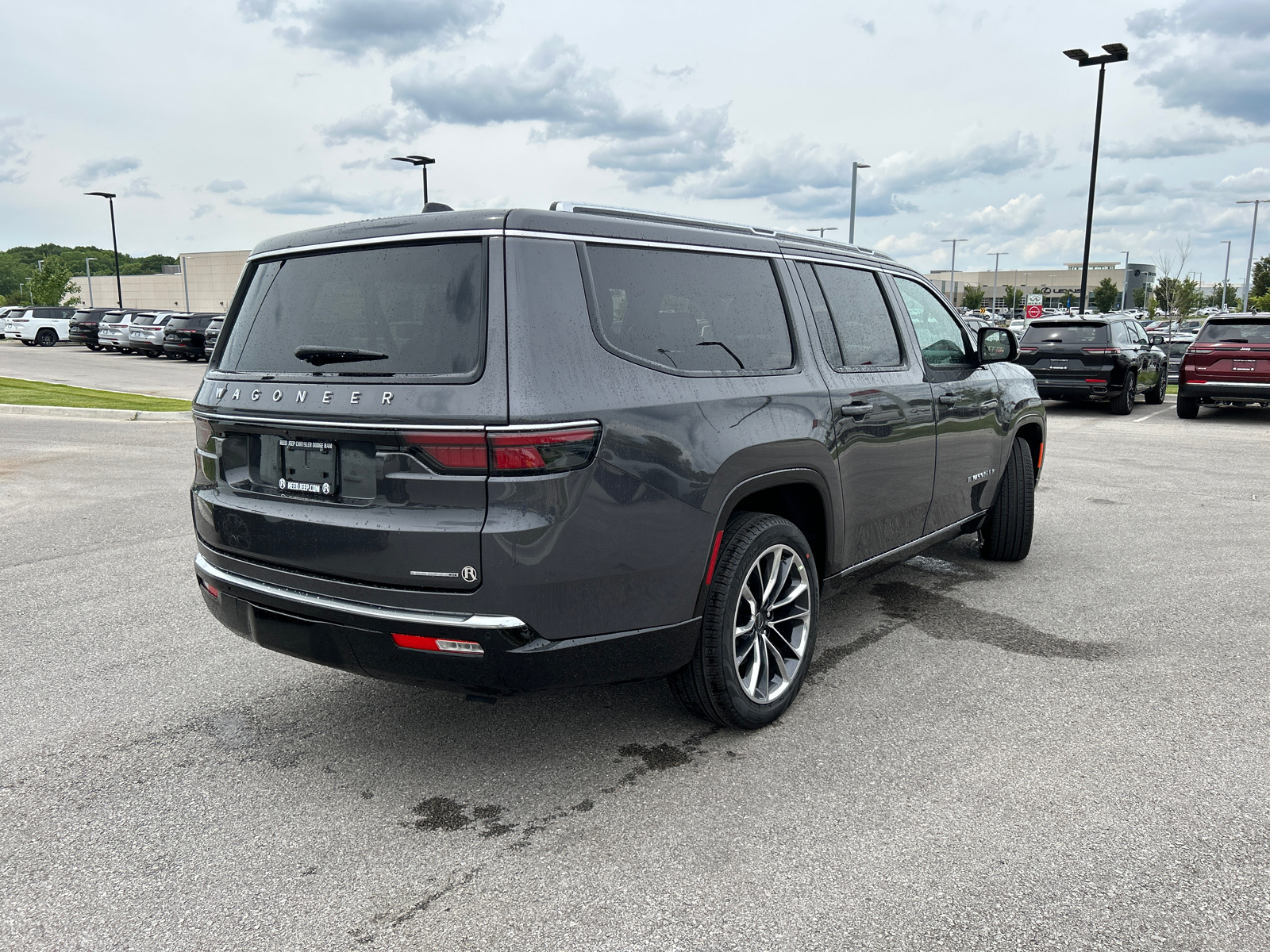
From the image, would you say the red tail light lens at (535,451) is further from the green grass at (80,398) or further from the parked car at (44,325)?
the parked car at (44,325)

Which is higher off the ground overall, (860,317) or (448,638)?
(860,317)

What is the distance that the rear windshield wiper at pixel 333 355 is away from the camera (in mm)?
3148

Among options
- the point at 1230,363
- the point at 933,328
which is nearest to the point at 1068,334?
the point at 1230,363

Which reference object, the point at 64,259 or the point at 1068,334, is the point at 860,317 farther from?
the point at 64,259

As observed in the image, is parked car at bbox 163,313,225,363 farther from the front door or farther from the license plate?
the license plate

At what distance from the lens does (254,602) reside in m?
3.40

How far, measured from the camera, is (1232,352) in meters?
15.0

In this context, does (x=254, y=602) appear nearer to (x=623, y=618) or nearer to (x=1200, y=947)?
(x=623, y=618)

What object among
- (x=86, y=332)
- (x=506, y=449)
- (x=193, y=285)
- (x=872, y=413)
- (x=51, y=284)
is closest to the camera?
(x=506, y=449)

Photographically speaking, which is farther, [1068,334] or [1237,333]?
[1068,334]

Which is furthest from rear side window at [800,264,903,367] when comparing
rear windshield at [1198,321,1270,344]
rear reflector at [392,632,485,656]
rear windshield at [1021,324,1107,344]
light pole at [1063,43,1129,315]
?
light pole at [1063,43,1129,315]

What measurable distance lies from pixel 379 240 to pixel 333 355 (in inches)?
15.8

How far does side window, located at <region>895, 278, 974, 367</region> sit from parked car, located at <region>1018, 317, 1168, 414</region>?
38.9ft

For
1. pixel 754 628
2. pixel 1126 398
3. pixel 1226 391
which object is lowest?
pixel 754 628
